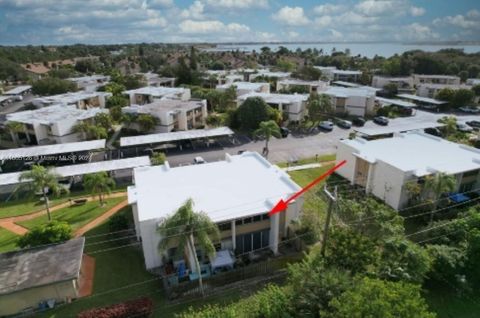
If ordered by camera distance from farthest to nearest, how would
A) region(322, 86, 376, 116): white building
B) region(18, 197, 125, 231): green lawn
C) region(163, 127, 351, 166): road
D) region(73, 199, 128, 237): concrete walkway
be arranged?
region(322, 86, 376, 116): white building
region(163, 127, 351, 166): road
region(18, 197, 125, 231): green lawn
region(73, 199, 128, 237): concrete walkway

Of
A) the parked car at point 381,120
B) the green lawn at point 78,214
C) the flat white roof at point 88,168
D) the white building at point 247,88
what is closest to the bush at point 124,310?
the green lawn at point 78,214

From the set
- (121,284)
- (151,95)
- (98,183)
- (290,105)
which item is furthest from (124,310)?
(151,95)

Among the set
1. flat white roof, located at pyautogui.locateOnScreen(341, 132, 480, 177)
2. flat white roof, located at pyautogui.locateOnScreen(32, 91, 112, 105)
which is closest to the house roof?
flat white roof, located at pyautogui.locateOnScreen(341, 132, 480, 177)

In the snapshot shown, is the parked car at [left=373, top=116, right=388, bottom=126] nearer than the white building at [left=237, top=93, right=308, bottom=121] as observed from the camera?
Yes

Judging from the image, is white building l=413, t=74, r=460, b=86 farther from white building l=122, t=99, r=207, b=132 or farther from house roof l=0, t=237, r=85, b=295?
house roof l=0, t=237, r=85, b=295

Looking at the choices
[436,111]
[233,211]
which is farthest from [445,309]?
[436,111]

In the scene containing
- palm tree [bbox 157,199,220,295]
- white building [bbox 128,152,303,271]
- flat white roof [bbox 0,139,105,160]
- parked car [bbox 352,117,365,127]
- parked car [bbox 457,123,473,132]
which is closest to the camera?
palm tree [bbox 157,199,220,295]

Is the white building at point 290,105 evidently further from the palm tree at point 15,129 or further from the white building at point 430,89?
the white building at point 430,89

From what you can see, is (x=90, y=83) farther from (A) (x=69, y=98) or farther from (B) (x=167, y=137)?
(B) (x=167, y=137)
